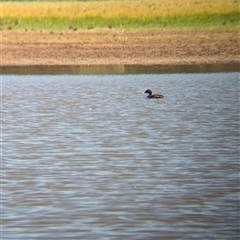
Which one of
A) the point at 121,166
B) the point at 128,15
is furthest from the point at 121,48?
the point at 121,166

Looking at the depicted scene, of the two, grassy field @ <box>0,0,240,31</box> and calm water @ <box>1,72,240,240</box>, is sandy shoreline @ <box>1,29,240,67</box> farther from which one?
calm water @ <box>1,72,240,240</box>

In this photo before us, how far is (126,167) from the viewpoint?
963 centimetres

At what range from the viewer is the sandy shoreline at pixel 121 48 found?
80.2ft

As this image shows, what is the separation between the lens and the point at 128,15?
95.4 feet

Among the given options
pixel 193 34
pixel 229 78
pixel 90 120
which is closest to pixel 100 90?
pixel 229 78

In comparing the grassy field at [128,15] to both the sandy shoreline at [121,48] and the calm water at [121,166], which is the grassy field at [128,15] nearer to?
the sandy shoreline at [121,48]

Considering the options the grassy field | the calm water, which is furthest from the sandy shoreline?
the calm water

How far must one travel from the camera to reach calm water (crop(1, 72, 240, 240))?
23.9ft

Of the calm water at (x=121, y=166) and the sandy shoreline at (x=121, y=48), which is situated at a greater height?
the sandy shoreline at (x=121, y=48)

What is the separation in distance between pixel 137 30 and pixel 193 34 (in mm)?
1839

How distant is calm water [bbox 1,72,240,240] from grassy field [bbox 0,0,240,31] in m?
10.8

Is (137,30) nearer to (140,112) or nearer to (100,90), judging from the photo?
(100,90)

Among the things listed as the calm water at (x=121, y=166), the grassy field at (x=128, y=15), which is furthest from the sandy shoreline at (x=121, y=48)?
the calm water at (x=121, y=166)

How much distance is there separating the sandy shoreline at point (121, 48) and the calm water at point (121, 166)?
6589 mm
